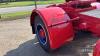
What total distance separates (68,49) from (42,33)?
0.79 m

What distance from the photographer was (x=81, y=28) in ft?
15.5

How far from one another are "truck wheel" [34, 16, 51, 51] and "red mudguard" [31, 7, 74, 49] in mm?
205

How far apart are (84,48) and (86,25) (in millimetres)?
1241

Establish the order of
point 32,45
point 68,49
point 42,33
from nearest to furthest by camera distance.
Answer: point 42,33 → point 68,49 → point 32,45

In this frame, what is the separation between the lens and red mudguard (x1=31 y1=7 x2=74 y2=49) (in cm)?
475

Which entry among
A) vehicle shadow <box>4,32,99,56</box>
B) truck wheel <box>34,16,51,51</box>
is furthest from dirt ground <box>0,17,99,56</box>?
truck wheel <box>34,16,51,51</box>

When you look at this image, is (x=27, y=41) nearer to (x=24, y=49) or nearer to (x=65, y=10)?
(x=24, y=49)

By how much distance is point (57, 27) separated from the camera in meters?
4.73

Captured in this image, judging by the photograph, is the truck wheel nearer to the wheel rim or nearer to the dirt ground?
the wheel rim

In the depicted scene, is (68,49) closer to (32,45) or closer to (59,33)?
(59,33)

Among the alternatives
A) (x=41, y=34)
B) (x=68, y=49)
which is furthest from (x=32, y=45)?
(x=68, y=49)

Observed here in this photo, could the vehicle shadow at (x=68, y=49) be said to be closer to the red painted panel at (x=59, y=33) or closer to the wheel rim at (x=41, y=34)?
the wheel rim at (x=41, y=34)

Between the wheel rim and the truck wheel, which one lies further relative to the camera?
the wheel rim

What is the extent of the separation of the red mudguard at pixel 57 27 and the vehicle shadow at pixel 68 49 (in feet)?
1.84
